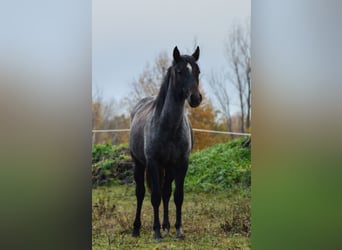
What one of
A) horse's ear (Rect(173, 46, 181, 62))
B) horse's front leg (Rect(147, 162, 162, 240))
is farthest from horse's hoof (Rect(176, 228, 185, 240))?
horse's ear (Rect(173, 46, 181, 62))

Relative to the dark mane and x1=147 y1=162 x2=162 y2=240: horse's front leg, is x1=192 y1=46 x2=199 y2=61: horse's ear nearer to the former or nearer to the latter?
the dark mane

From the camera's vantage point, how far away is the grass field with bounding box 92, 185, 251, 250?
2.89 metres

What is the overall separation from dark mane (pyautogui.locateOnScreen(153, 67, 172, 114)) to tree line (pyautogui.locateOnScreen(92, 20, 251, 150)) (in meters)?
0.03

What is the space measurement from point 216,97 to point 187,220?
76 centimetres

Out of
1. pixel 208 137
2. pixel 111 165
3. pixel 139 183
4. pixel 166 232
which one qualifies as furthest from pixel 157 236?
pixel 208 137

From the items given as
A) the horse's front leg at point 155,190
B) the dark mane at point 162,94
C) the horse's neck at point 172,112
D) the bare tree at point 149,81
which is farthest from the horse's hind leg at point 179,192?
the bare tree at point 149,81

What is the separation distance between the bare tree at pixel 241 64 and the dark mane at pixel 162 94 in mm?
367

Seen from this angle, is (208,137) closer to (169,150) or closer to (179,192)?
(169,150)

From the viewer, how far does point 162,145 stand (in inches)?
116

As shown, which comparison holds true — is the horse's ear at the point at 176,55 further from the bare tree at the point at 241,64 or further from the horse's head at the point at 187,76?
the bare tree at the point at 241,64
